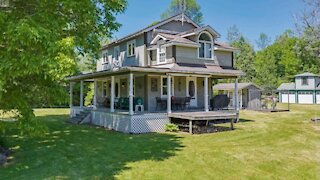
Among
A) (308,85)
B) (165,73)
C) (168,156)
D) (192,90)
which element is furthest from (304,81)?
(168,156)

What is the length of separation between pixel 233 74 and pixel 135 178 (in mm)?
14082

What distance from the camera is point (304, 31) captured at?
76.1 ft

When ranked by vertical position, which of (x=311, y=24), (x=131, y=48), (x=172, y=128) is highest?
(x=311, y=24)

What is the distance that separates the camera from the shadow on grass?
8.58m

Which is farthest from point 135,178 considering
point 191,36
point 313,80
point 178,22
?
point 313,80

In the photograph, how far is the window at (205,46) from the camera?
20547 millimetres

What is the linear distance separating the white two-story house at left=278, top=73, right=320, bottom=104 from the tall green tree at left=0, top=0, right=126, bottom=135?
43117 millimetres

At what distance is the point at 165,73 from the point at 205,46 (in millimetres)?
5256

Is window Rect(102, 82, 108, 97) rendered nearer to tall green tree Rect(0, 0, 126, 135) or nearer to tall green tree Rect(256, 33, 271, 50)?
tall green tree Rect(0, 0, 126, 135)

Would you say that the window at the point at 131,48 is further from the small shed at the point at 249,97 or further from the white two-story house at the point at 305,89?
the white two-story house at the point at 305,89

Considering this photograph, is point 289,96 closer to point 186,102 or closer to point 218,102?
point 218,102

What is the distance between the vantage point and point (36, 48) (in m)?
8.11

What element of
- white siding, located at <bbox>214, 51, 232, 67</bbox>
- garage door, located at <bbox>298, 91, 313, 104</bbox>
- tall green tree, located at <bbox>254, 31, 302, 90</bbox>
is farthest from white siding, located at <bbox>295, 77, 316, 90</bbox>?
white siding, located at <bbox>214, 51, 232, 67</bbox>

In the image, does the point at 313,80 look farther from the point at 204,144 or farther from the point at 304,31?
the point at 204,144
